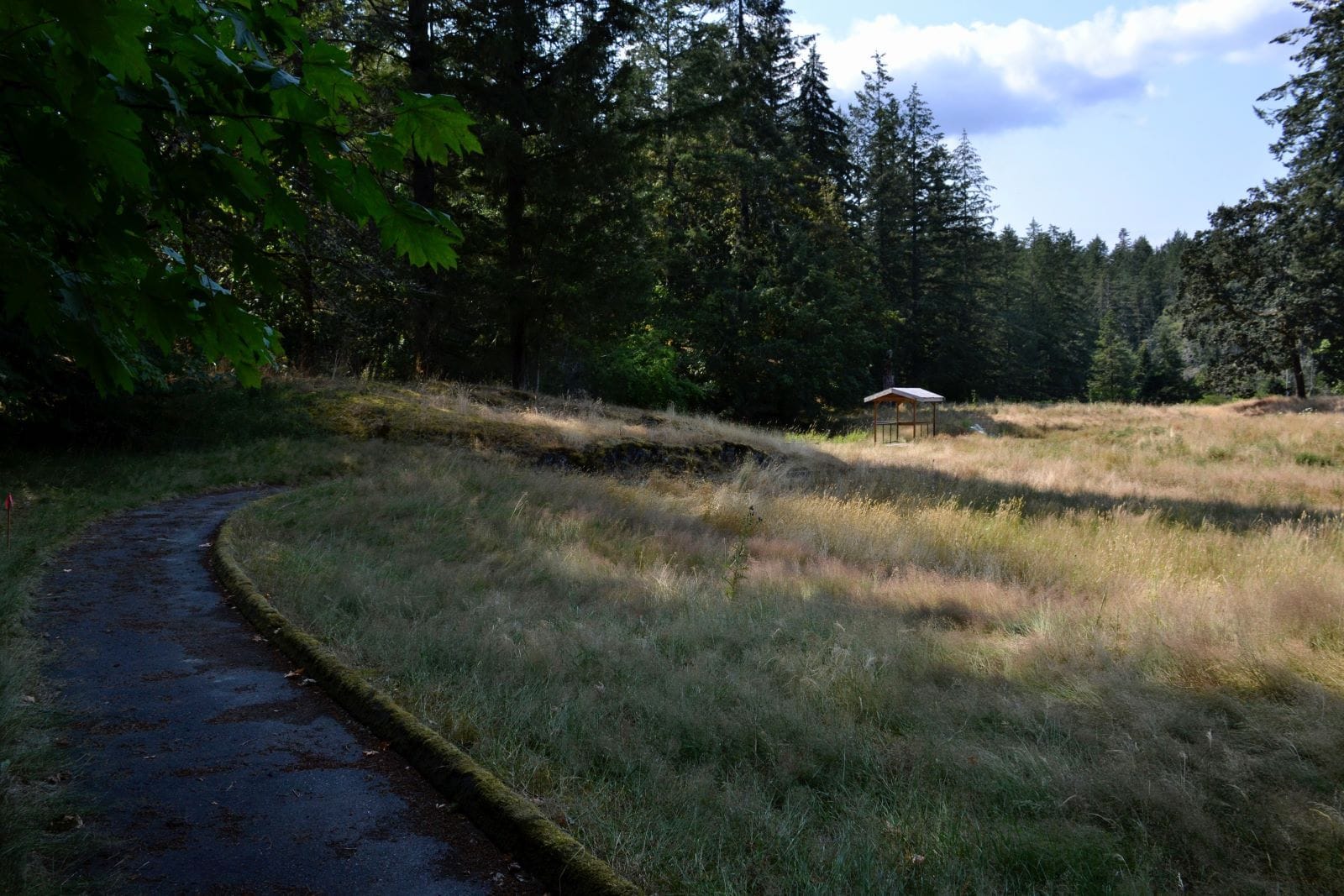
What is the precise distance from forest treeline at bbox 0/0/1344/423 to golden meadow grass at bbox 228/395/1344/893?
98.3 inches

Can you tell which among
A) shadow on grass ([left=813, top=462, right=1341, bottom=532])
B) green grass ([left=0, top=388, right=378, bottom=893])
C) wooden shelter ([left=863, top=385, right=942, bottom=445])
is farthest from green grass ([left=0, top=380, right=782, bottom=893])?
wooden shelter ([left=863, top=385, right=942, bottom=445])

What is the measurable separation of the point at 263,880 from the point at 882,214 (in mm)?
60933

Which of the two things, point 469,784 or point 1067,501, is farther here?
point 1067,501

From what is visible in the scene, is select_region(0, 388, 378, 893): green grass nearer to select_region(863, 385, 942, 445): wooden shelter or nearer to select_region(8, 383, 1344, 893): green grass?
select_region(8, 383, 1344, 893): green grass

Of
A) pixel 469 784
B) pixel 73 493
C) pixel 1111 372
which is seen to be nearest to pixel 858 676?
pixel 469 784

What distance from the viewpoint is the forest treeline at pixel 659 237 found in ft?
9.48

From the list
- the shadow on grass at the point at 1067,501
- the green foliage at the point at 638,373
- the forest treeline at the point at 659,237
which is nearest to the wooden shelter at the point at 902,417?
the forest treeline at the point at 659,237

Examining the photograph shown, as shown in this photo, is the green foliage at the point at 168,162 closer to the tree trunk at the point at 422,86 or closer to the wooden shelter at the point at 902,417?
the tree trunk at the point at 422,86

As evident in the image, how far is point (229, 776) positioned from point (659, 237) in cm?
3251

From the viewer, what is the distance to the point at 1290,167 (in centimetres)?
4269

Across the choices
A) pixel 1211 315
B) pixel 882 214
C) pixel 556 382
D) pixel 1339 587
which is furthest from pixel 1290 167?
pixel 1339 587

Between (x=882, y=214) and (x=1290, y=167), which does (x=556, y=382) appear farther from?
(x=1290, y=167)

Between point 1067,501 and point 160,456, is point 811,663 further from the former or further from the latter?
point 160,456

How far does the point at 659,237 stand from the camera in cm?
3491
